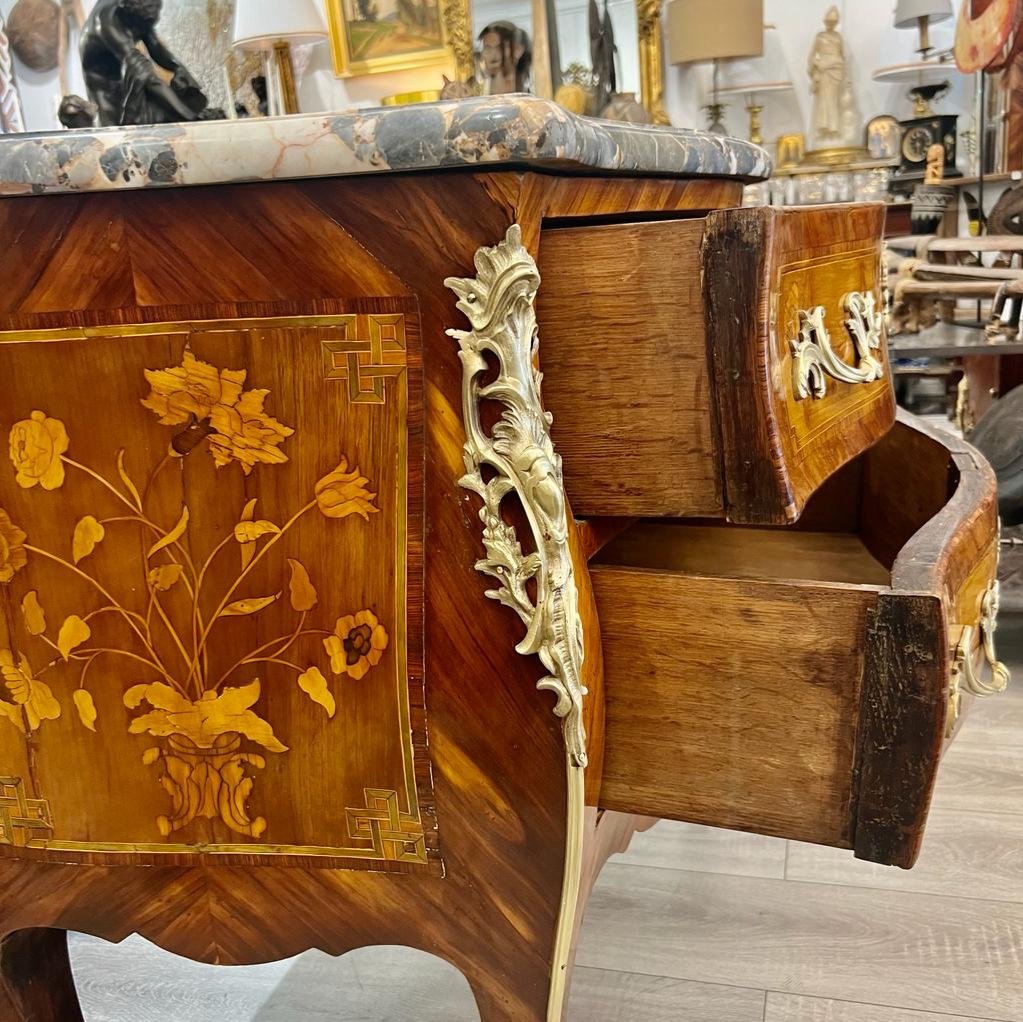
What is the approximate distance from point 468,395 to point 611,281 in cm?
12

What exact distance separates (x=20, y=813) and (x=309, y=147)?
463 millimetres

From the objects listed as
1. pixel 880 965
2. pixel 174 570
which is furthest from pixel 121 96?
pixel 880 965

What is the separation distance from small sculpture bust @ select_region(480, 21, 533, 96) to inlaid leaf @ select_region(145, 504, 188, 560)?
304cm

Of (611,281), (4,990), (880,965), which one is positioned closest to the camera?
(611,281)

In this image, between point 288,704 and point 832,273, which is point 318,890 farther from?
point 832,273

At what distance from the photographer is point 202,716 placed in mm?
620

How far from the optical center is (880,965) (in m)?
0.99

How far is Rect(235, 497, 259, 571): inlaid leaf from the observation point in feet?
1.89

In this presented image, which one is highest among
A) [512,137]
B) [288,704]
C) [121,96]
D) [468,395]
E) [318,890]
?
[121,96]

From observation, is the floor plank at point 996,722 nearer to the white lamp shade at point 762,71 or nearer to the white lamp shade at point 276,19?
the white lamp shade at point 276,19

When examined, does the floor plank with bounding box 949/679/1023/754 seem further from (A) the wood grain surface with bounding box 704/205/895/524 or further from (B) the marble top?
(B) the marble top

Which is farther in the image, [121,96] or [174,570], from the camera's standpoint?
[121,96]

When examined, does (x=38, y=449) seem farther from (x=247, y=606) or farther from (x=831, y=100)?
(x=831, y=100)

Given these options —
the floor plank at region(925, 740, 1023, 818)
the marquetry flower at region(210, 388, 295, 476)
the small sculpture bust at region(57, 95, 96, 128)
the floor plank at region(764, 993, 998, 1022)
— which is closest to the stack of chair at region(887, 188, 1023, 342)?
the floor plank at region(925, 740, 1023, 818)
